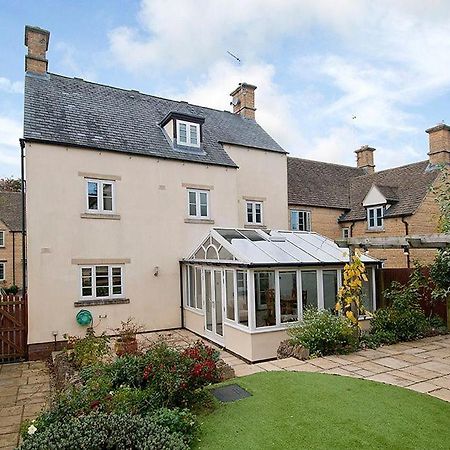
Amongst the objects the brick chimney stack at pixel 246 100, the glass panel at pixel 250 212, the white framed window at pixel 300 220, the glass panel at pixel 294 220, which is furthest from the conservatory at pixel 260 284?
the brick chimney stack at pixel 246 100

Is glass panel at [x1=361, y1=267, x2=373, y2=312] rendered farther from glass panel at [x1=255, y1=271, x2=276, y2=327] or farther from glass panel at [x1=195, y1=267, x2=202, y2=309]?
glass panel at [x1=195, y1=267, x2=202, y2=309]

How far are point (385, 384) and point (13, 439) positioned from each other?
21.2 feet

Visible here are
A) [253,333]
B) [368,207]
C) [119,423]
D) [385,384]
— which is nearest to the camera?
[119,423]

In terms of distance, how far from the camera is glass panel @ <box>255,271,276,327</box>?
31.1 feet

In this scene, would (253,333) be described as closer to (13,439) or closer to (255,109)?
(13,439)

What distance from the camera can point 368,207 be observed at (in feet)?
67.6

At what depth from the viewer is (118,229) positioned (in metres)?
12.6

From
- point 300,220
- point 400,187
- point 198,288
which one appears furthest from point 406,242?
point 400,187

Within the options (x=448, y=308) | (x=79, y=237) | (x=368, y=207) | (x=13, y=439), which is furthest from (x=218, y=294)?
(x=368, y=207)

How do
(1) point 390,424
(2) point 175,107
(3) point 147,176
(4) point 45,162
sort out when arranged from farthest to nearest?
1. (2) point 175,107
2. (3) point 147,176
3. (4) point 45,162
4. (1) point 390,424

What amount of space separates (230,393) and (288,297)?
407 centimetres

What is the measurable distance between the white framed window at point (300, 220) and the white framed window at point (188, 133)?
763cm

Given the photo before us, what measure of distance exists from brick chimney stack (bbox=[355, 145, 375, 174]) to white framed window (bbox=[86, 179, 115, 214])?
20004 mm

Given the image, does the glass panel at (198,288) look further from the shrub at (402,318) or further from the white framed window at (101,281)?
the shrub at (402,318)
